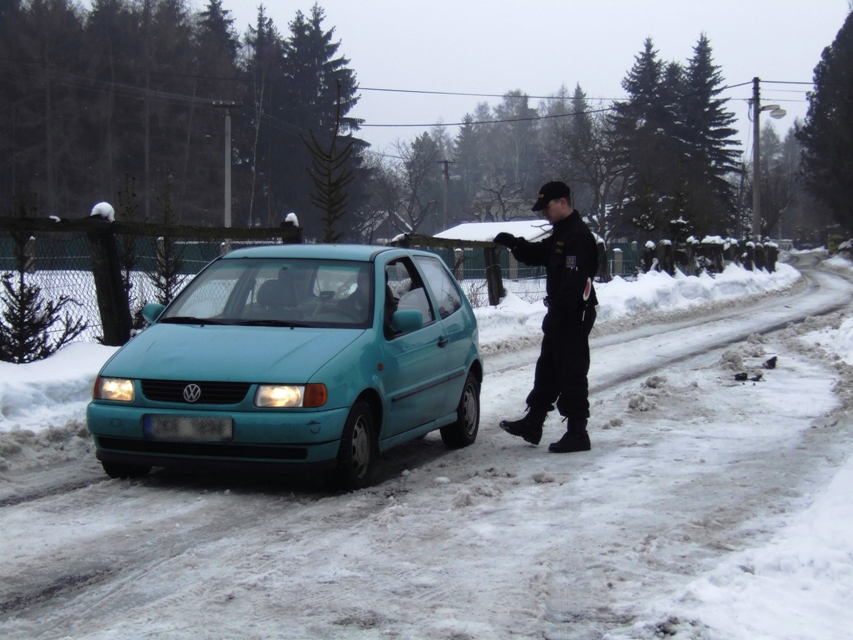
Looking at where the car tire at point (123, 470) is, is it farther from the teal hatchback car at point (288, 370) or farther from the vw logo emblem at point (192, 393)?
the vw logo emblem at point (192, 393)

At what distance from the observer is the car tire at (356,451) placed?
18.3 feet

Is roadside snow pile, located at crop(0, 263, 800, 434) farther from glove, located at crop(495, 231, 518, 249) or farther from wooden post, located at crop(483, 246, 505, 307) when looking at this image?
glove, located at crop(495, 231, 518, 249)

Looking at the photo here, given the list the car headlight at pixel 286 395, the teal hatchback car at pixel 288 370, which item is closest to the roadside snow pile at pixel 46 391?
the teal hatchback car at pixel 288 370

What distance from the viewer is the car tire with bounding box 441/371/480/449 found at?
7348 millimetres

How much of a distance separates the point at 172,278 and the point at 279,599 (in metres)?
8.84

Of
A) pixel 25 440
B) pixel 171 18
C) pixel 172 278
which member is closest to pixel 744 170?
pixel 171 18

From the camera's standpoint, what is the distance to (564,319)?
7.19 metres

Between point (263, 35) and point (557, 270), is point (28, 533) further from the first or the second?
point (263, 35)

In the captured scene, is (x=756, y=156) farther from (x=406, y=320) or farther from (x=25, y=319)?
(x=406, y=320)

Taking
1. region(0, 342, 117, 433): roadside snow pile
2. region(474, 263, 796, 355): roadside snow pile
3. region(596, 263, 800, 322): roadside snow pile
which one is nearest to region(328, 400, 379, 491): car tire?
region(0, 342, 117, 433): roadside snow pile

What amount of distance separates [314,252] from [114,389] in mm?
1748

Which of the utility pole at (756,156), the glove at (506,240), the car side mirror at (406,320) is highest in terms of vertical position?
the utility pole at (756,156)

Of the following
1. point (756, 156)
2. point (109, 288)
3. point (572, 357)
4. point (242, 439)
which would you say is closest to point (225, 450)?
point (242, 439)

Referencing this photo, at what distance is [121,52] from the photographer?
173ft
